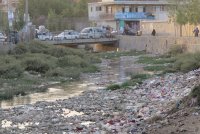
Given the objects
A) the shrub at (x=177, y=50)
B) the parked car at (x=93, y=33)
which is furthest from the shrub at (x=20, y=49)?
the parked car at (x=93, y=33)

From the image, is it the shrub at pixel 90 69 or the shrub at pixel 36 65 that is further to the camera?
the shrub at pixel 90 69

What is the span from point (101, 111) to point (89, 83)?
11459mm

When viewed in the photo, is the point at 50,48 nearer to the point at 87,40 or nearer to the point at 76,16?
the point at 87,40

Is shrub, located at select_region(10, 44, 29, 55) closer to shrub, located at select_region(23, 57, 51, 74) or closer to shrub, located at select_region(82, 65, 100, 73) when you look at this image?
shrub, located at select_region(23, 57, 51, 74)

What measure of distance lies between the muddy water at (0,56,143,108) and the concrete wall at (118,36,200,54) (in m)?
Answer: 5.01

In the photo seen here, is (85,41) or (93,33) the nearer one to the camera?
(85,41)

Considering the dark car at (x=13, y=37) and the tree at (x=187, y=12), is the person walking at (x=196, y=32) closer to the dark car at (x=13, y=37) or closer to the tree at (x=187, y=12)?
the tree at (x=187, y=12)

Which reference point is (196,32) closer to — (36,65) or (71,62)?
(71,62)

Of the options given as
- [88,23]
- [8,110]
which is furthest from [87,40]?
[8,110]

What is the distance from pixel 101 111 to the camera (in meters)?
19.1

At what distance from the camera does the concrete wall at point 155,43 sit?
46.8 metres

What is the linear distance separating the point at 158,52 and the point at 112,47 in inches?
366

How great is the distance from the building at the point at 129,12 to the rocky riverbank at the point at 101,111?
50.9 m

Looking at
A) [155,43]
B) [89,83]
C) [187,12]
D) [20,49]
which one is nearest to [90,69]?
[20,49]
